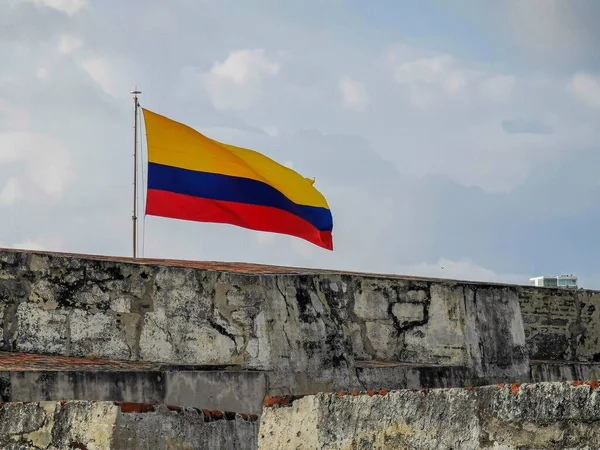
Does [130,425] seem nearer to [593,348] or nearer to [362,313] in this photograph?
[362,313]

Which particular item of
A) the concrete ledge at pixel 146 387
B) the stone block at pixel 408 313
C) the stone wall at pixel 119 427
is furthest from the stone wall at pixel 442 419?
the stone block at pixel 408 313

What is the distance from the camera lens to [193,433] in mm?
4227

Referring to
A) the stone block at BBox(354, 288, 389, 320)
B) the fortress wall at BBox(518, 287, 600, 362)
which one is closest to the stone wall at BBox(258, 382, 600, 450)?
the stone block at BBox(354, 288, 389, 320)

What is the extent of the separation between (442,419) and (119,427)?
1.40m

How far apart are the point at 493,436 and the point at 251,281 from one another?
4102 millimetres

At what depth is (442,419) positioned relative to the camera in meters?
3.16

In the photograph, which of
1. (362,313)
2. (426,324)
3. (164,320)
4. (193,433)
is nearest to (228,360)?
(164,320)

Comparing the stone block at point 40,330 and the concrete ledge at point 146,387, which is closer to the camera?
the concrete ledge at point 146,387

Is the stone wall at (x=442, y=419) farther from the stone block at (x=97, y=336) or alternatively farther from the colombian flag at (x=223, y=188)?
the colombian flag at (x=223, y=188)

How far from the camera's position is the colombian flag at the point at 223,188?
31.8 ft

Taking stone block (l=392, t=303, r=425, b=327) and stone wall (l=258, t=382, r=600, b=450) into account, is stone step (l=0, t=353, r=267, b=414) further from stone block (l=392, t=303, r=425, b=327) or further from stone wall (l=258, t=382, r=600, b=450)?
stone wall (l=258, t=382, r=600, b=450)

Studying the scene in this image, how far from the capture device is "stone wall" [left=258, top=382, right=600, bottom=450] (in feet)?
9.43

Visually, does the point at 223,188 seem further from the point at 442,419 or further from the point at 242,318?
the point at 442,419

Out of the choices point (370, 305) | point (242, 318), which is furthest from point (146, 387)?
point (370, 305)
